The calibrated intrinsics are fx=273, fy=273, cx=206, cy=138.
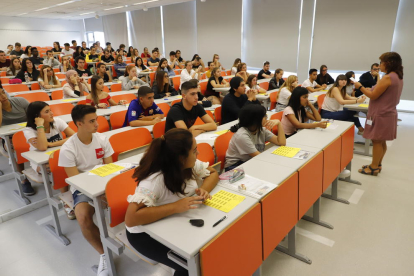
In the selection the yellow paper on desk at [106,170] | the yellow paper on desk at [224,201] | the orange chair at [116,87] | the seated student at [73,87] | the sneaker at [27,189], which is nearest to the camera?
the yellow paper on desk at [224,201]

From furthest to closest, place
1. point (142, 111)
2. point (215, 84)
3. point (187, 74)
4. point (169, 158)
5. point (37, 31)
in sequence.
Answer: point (37, 31), point (187, 74), point (215, 84), point (142, 111), point (169, 158)

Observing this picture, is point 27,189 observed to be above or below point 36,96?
below

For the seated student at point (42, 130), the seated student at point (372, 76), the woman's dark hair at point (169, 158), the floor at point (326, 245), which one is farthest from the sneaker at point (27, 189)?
the seated student at point (372, 76)

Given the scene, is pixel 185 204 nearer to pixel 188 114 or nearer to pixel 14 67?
pixel 188 114

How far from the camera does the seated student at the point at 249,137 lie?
226cm

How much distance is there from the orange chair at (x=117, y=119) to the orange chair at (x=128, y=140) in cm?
76

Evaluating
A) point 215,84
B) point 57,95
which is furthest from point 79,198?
point 215,84

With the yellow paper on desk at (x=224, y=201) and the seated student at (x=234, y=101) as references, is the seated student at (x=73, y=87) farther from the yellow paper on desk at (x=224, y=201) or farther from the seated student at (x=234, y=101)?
the yellow paper on desk at (x=224, y=201)

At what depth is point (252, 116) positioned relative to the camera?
2.25m

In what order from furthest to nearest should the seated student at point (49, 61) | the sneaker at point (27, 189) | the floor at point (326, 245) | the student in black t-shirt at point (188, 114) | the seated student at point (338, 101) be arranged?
1. the seated student at point (49, 61)
2. the seated student at point (338, 101)
3. the sneaker at point (27, 189)
4. the student in black t-shirt at point (188, 114)
5. the floor at point (326, 245)

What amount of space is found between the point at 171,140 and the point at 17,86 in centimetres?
543

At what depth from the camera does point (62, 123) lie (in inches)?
107

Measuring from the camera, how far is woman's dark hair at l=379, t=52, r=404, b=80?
2.97 m

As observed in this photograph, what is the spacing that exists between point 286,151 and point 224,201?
989 mm
